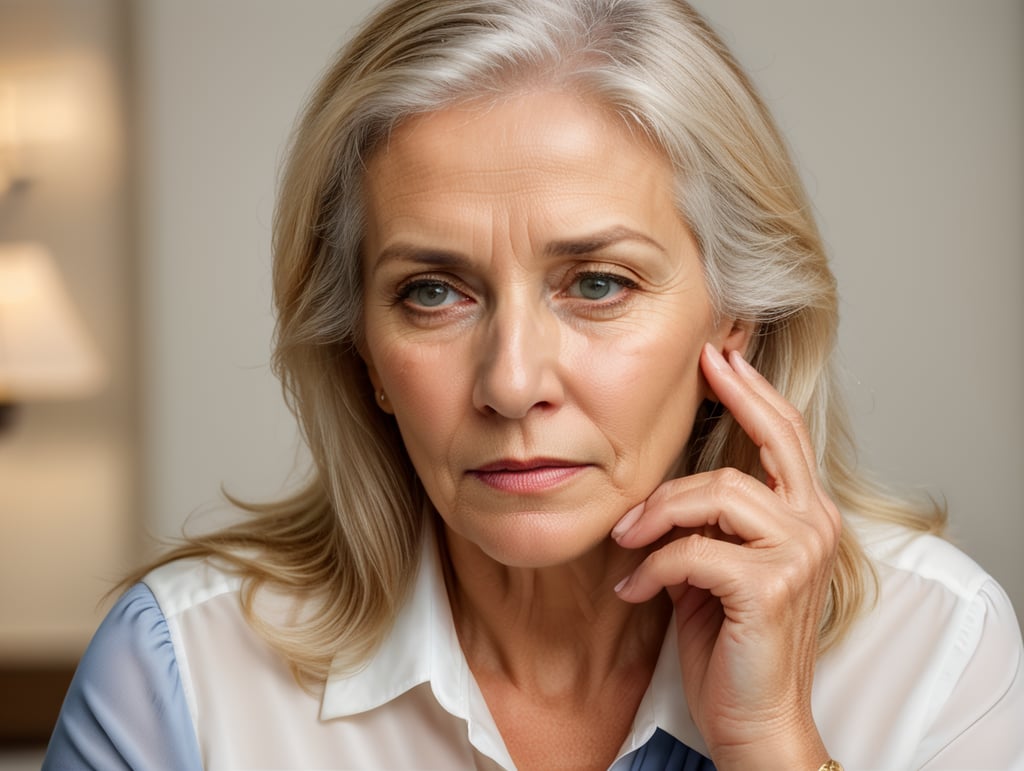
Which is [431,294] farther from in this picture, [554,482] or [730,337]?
[730,337]

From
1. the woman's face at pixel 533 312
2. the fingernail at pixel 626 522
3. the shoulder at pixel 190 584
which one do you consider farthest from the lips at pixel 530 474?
the shoulder at pixel 190 584

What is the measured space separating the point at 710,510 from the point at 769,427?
165mm

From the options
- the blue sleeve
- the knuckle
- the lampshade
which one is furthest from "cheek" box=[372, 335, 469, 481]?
the lampshade

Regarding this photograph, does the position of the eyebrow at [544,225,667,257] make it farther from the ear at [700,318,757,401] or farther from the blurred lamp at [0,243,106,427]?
the blurred lamp at [0,243,106,427]

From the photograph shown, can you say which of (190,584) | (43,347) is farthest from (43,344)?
(190,584)

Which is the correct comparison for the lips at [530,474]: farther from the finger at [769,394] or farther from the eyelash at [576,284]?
the finger at [769,394]

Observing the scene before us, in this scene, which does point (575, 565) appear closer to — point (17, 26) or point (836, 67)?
point (836, 67)

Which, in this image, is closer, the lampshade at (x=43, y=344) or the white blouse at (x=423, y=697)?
the white blouse at (x=423, y=697)

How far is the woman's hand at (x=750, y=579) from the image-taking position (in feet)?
5.37

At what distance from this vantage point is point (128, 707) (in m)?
1.77

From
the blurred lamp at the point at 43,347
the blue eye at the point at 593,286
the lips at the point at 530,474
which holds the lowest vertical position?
the blurred lamp at the point at 43,347

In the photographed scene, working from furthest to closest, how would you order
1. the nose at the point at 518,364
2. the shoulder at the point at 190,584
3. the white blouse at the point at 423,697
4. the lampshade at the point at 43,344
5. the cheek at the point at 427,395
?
the lampshade at the point at 43,344 < the shoulder at the point at 190,584 < the white blouse at the point at 423,697 < the cheek at the point at 427,395 < the nose at the point at 518,364

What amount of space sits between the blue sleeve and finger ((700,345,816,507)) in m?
0.89

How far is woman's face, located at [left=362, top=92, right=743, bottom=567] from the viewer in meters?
1.59
